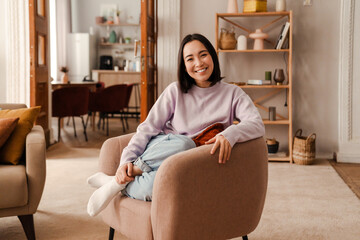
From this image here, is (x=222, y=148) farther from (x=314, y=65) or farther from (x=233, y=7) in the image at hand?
(x=314, y=65)

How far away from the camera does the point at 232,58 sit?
4.98m

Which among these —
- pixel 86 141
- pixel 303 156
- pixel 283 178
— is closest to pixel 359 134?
pixel 303 156

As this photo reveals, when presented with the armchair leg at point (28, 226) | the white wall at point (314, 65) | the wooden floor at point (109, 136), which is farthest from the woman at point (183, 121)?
the white wall at point (314, 65)

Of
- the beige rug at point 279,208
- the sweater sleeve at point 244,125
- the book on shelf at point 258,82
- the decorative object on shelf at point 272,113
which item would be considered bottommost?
the beige rug at point 279,208

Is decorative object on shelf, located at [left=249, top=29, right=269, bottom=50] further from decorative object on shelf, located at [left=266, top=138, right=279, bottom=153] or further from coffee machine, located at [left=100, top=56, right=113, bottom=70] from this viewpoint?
coffee machine, located at [left=100, top=56, right=113, bottom=70]

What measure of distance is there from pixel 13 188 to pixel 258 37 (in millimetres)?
3148

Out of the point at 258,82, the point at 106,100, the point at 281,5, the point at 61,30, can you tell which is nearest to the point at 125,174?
the point at 258,82

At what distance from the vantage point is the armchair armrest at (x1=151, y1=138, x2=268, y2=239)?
5.43ft

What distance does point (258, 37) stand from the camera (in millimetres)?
4645

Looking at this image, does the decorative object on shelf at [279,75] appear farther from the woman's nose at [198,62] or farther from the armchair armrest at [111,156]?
the armchair armrest at [111,156]

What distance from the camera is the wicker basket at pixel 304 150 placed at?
4.46 meters

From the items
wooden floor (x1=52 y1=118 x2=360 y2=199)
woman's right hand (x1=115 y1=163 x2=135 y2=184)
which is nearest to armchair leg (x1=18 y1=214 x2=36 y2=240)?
woman's right hand (x1=115 y1=163 x2=135 y2=184)

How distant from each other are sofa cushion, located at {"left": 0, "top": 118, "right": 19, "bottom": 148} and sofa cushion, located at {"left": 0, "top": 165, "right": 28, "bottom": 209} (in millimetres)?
224

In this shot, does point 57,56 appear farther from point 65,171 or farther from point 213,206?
point 213,206
